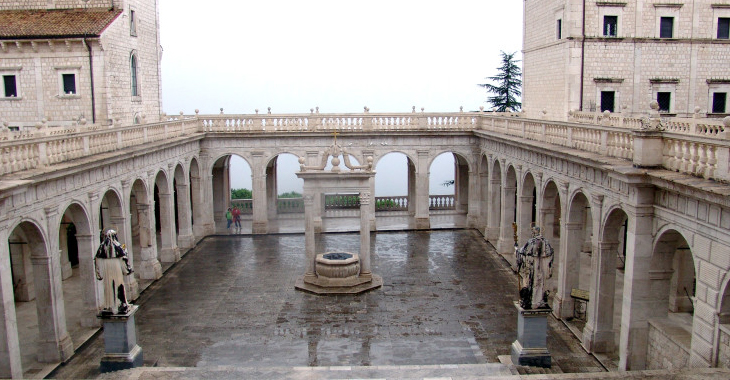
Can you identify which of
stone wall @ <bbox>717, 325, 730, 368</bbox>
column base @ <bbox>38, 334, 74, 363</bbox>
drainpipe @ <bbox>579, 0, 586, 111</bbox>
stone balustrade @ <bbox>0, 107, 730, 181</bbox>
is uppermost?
drainpipe @ <bbox>579, 0, 586, 111</bbox>

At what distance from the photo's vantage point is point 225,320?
21.2 meters

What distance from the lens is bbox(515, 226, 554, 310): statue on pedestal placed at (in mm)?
15758

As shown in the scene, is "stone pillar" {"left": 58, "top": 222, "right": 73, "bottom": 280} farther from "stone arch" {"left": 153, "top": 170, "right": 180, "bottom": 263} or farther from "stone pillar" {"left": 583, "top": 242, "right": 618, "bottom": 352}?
"stone pillar" {"left": 583, "top": 242, "right": 618, "bottom": 352}

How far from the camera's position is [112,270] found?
49.9 feet

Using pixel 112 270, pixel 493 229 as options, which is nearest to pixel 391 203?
pixel 493 229

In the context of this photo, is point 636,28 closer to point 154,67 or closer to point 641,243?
point 641,243

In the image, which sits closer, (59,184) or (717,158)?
(717,158)

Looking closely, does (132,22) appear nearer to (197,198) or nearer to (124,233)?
(197,198)

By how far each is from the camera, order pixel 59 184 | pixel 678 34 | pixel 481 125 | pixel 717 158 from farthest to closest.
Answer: pixel 481 125, pixel 678 34, pixel 59 184, pixel 717 158

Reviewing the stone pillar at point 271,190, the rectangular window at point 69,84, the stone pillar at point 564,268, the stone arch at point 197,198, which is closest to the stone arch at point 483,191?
the stone pillar at point 564,268

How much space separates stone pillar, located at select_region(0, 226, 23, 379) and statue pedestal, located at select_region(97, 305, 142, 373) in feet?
6.43

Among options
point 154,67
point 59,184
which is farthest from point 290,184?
point 59,184

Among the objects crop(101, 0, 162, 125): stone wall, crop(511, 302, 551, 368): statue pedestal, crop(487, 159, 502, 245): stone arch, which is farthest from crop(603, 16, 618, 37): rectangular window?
crop(101, 0, 162, 125): stone wall

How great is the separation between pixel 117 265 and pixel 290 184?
112828mm
